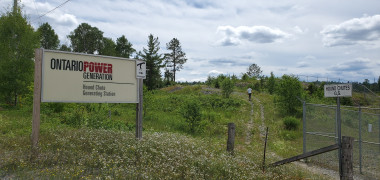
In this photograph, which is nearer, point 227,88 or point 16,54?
point 16,54

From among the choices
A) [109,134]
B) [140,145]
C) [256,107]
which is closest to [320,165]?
[140,145]

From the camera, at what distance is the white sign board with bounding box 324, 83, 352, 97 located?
6909 millimetres

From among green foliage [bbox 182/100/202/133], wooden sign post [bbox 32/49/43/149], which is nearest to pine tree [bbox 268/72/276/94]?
green foliage [bbox 182/100/202/133]

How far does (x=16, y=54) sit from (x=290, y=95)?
802 inches

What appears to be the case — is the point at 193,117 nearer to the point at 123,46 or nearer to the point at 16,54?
the point at 16,54

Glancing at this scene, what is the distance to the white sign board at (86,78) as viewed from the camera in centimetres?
786

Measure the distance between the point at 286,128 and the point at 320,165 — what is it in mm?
7405

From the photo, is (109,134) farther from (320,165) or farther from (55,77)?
(320,165)

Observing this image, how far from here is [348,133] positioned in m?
11.1

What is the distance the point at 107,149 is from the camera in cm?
743

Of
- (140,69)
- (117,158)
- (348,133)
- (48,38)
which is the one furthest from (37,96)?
(48,38)

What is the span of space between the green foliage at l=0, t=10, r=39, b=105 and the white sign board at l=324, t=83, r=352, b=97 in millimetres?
18967

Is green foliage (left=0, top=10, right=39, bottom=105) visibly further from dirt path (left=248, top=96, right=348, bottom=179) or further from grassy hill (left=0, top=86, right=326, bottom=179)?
dirt path (left=248, top=96, right=348, bottom=179)

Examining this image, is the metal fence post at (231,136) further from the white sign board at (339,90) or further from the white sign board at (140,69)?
the white sign board at (140,69)
